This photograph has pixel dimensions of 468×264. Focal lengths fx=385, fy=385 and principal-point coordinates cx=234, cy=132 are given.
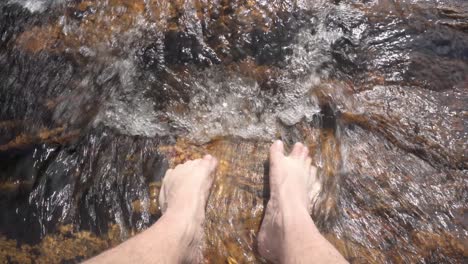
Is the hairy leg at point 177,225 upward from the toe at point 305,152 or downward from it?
downward

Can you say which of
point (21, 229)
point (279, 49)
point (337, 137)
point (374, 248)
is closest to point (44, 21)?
point (21, 229)

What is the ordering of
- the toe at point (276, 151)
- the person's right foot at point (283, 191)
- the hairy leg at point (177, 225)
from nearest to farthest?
the hairy leg at point (177, 225) < the person's right foot at point (283, 191) < the toe at point (276, 151)

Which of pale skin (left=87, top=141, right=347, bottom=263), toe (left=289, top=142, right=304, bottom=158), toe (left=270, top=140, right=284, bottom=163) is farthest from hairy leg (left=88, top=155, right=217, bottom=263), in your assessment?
toe (left=289, top=142, right=304, bottom=158)

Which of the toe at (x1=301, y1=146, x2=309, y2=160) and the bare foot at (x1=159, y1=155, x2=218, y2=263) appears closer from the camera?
the bare foot at (x1=159, y1=155, x2=218, y2=263)

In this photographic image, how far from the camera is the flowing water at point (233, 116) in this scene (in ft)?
7.22

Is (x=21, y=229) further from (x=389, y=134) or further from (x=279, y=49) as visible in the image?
(x=389, y=134)

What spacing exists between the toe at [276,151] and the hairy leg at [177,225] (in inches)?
14.3

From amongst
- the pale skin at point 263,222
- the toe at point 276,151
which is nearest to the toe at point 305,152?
the pale skin at point 263,222

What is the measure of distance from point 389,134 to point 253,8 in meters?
1.24

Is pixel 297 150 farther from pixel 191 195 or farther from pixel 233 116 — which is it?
pixel 191 195

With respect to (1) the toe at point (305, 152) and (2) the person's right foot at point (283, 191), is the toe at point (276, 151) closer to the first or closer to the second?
(2) the person's right foot at point (283, 191)

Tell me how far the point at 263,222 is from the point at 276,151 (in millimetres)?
458

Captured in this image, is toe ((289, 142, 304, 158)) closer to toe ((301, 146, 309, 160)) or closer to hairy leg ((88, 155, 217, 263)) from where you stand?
toe ((301, 146, 309, 160))

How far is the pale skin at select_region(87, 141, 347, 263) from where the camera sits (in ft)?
6.09
